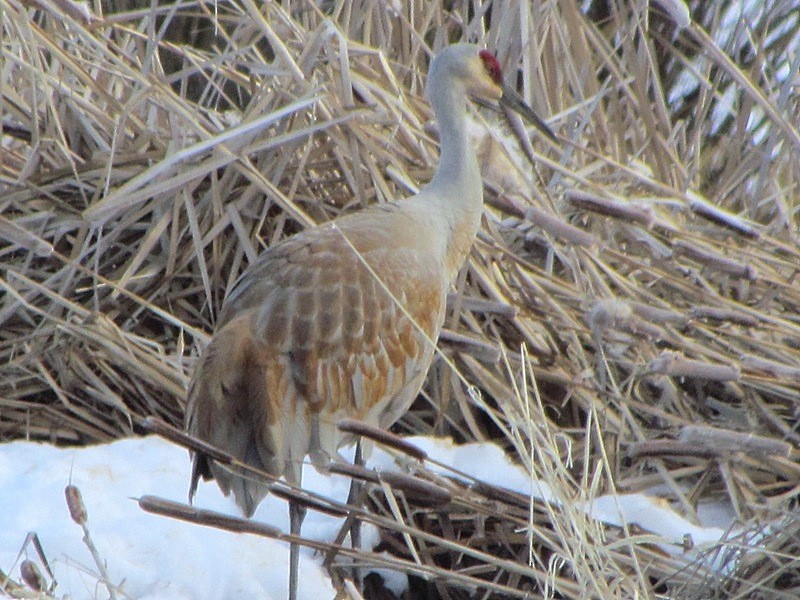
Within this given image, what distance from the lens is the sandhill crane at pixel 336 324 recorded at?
113 inches

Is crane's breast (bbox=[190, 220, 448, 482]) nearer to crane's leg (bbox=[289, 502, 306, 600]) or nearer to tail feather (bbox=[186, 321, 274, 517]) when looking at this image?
tail feather (bbox=[186, 321, 274, 517])

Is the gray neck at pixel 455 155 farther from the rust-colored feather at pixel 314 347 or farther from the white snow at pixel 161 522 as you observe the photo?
the white snow at pixel 161 522

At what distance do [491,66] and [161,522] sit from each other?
1440 mm

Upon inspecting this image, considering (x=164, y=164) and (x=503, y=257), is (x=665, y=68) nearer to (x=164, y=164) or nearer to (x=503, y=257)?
(x=503, y=257)

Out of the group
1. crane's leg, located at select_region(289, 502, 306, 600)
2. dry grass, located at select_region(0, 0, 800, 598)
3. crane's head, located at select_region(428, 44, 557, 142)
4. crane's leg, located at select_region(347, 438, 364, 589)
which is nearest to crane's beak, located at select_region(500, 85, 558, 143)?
crane's head, located at select_region(428, 44, 557, 142)

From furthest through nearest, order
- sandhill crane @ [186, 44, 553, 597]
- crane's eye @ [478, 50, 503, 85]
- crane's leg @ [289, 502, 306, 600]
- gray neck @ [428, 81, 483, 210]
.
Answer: crane's eye @ [478, 50, 503, 85] → gray neck @ [428, 81, 483, 210] → sandhill crane @ [186, 44, 553, 597] → crane's leg @ [289, 502, 306, 600]

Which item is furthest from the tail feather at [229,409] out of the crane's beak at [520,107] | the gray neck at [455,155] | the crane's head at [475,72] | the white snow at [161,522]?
the crane's beak at [520,107]

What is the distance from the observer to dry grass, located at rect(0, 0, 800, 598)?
330cm

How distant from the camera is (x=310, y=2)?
3.82 metres

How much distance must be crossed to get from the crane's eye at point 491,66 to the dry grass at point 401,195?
0.91 ft

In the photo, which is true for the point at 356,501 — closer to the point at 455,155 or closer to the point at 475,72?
the point at 455,155

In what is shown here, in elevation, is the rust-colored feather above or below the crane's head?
below

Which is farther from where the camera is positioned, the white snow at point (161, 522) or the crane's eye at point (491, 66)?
the crane's eye at point (491, 66)

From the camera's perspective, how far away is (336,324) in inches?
120
